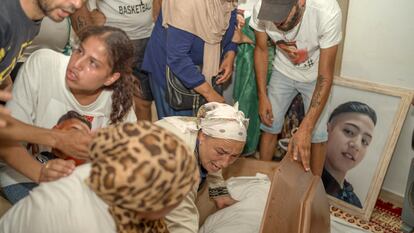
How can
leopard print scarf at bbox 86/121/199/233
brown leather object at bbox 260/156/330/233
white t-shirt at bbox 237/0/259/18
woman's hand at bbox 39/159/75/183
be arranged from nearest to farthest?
1. leopard print scarf at bbox 86/121/199/233
2. woman's hand at bbox 39/159/75/183
3. brown leather object at bbox 260/156/330/233
4. white t-shirt at bbox 237/0/259/18

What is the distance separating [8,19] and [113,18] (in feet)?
3.15

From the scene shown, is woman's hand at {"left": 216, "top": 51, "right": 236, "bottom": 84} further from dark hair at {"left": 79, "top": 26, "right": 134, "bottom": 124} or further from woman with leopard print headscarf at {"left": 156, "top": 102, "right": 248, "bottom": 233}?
dark hair at {"left": 79, "top": 26, "right": 134, "bottom": 124}

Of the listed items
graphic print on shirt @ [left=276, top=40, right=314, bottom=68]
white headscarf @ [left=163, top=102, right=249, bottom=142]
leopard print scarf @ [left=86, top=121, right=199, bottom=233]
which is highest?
leopard print scarf @ [left=86, top=121, right=199, bottom=233]

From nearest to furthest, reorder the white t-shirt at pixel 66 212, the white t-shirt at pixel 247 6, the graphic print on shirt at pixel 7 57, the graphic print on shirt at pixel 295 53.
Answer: the white t-shirt at pixel 66 212 < the graphic print on shirt at pixel 7 57 < the graphic print on shirt at pixel 295 53 < the white t-shirt at pixel 247 6

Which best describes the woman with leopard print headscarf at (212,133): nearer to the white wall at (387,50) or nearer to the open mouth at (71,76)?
the open mouth at (71,76)

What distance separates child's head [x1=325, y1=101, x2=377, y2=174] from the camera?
2521mm

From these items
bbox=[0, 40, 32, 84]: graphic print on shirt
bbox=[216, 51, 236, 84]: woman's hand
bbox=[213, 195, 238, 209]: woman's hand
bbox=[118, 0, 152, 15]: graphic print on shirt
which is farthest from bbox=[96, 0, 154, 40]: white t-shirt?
bbox=[213, 195, 238, 209]: woman's hand

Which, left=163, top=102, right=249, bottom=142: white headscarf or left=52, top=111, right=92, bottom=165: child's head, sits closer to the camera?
left=52, top=111, right=92, bottom=165: child's head

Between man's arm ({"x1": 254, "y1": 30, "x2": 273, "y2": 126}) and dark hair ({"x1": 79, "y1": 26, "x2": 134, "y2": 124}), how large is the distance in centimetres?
87

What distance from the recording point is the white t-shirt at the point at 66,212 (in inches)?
34.8

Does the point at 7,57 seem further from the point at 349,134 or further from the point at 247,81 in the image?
the point at 349,134

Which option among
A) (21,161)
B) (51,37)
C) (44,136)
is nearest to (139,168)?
(44,136)

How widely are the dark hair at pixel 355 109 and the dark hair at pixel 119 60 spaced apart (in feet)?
4.76

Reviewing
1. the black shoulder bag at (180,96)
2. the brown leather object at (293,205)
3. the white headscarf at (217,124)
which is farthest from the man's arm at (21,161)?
the black shoulder bag at (180,96)
